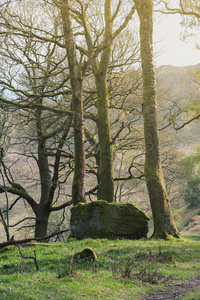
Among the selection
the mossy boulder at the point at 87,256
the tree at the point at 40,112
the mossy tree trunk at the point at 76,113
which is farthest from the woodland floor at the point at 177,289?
the tree at the point at 40,112

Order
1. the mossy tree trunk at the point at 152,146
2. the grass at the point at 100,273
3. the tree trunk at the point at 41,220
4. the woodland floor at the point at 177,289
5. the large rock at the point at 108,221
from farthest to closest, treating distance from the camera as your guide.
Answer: the tree trunk at the point at 41,220, the mossy tree trunk at the point at 152,146, the large rock at the point at 108,221, the woodland floor at the point at 177,289, the grass at the point at 100,273

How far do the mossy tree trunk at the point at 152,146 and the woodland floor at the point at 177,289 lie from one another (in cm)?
450

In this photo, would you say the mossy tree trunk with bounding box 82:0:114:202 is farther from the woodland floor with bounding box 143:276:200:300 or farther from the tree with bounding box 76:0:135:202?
the woodland floor with bounding box 143:276:200:300

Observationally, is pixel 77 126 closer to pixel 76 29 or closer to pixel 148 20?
pixel 148 20

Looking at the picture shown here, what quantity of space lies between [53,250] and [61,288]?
347 centimetres

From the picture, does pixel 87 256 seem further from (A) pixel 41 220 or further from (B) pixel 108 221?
(A) pixel 41 220

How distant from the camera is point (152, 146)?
1124cm

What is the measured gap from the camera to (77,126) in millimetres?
12164

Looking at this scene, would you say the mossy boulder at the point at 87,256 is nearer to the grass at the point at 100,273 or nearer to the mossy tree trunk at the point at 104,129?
the grass at the point at 100,273

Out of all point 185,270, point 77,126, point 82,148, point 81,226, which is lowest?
point 185,270

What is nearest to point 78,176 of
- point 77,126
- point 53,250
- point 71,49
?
point 77,126

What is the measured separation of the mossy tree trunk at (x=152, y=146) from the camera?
1048 centimetres

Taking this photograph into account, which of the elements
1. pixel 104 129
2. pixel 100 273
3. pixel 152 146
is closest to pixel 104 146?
pixel 104 129

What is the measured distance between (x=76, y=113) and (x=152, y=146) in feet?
11.9
